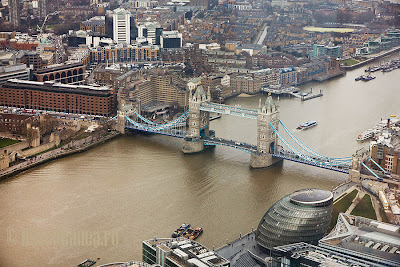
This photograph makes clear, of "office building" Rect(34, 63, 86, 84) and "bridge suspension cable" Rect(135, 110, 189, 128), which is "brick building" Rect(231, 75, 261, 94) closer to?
"office building" Rect(34, 63, 86, 84)

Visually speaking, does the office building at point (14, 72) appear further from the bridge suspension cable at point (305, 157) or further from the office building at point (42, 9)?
the office building at point (42, 9)

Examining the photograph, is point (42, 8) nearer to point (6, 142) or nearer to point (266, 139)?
point (6, 142)

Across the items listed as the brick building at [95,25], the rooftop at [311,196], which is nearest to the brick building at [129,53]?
the brick building at [95,25]

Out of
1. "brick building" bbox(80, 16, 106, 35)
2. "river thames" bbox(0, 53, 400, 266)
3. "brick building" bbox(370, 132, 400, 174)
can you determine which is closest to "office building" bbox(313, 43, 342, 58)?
"river thames" bbox(0, 53, 400, 266)

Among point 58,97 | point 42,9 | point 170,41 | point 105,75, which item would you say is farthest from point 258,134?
point 42,9

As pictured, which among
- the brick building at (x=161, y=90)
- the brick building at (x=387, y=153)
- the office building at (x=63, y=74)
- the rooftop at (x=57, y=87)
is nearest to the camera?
the brick building at (x=387, y=153)

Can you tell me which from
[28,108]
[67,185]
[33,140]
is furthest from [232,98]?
[67,185]

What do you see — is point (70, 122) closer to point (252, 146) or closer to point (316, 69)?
point (252, 146)
